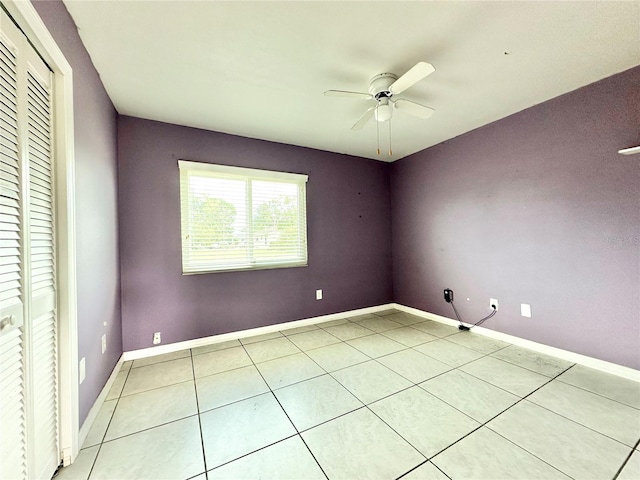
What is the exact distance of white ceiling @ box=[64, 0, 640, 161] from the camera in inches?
54.6

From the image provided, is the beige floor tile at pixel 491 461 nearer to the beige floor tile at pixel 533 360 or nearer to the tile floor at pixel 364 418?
the tile floor at pixel 364 418

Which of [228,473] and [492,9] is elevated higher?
[492,9]

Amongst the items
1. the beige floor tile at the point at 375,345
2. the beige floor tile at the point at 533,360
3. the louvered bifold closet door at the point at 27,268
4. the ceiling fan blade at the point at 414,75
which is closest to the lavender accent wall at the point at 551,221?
the beige floor tile at the point at 533,360

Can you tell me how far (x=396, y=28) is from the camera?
1499 millimetres

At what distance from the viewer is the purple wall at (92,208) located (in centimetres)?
142

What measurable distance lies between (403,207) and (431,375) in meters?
2.48

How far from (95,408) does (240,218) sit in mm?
1933

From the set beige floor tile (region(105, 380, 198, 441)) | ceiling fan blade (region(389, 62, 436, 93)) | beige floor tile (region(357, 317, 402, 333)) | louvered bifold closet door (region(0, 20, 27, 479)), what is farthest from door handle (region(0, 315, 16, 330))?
beige floor tile (region(357, 317, 402, 333))

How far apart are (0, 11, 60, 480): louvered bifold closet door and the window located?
144 centimetres

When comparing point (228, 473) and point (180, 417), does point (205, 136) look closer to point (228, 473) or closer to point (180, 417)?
point (180, 417)

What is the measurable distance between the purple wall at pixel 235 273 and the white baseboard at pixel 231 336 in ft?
0.20

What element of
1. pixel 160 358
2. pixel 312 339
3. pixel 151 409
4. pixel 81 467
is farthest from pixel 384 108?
pixel 160 358

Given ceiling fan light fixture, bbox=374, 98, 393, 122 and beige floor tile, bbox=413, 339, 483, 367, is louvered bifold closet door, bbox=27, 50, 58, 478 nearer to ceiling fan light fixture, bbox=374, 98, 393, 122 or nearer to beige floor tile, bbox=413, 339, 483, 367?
ceiling fan light fixture, bbox=374, 98, 393, 122

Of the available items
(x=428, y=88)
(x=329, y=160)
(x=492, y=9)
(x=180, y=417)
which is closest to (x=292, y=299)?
(x=180, y=417)
